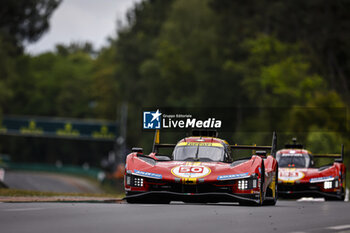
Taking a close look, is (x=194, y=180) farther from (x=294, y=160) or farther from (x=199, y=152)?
(x=294, y=160)

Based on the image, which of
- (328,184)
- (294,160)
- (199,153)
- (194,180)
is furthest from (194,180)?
(294,160)

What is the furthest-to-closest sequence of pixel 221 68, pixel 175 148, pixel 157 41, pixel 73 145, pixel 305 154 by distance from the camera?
pixel 73 145 → pixel 157 41 → pixel 221 68 → pixel 305 154 → pixel 175 148

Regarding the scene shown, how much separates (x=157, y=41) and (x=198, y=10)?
8.27 meters

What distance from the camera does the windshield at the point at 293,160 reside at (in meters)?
23.7

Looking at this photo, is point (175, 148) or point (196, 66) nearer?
point (175, 148)

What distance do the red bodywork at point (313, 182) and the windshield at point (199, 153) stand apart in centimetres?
664

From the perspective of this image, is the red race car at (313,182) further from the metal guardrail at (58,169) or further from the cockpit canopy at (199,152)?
the metal guardrail at (58,169)

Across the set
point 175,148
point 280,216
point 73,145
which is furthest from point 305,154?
point 73,145

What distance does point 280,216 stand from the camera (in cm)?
1220

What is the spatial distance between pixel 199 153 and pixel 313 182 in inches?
279

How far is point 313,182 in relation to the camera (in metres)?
22.3

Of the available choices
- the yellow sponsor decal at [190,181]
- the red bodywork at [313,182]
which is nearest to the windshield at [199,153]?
the yellow sponsor decal at [190,181]

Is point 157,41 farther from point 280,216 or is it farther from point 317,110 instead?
point 280,216

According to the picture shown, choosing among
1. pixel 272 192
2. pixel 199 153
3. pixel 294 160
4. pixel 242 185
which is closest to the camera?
pixel 242 185
